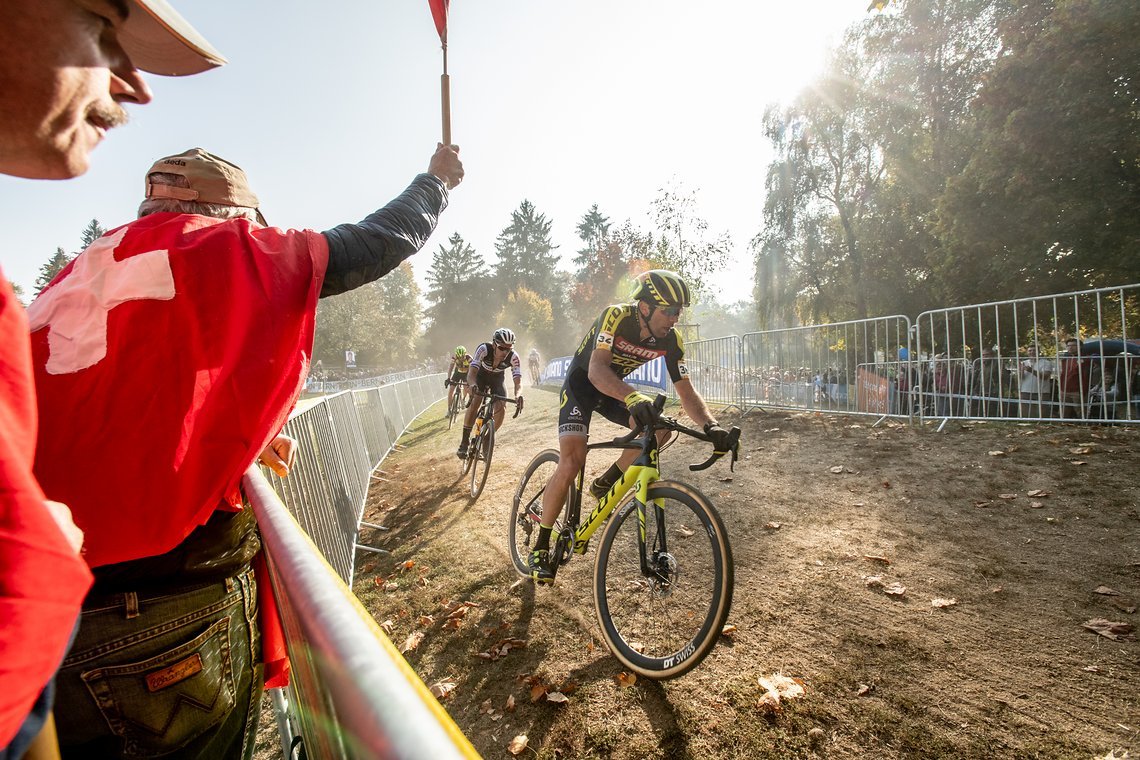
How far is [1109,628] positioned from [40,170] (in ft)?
16.7

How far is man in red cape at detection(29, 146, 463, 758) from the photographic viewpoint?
3.68ft

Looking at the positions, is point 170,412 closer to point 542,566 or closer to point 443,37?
point 443,37

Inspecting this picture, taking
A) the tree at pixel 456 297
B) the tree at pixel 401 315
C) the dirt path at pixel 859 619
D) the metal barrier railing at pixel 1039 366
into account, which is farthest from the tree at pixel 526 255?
the dirt path at pixel 859 619

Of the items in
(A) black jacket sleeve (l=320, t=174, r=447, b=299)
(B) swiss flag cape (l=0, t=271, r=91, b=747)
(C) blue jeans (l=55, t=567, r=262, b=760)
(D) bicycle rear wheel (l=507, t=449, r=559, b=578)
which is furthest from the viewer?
(D) bicycle rear wheel (l=507, t=449, r=559, b=578)

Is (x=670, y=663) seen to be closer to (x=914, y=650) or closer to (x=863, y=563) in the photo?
(x=914, y=650)

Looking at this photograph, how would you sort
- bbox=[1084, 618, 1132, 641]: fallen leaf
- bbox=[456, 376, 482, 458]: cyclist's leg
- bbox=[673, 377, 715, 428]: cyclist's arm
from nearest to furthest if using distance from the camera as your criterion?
bbox=[1084, 618, 1132, 641]: fallen leaf < bbox=[673, 377, 715, 428]: cyclist's arm < bbox=[456, 376, 482, 458]: cyclist's leg

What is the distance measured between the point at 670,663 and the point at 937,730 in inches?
51.2

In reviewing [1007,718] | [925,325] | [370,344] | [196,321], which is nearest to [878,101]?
[925,325]

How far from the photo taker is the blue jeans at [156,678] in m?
1.29

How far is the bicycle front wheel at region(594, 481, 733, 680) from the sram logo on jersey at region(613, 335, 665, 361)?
1338 mm

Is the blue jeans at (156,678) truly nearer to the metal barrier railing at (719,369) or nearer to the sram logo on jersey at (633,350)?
the sram logo on jersey at (633,350)

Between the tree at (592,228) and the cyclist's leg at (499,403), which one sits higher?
the tree at (592,228)

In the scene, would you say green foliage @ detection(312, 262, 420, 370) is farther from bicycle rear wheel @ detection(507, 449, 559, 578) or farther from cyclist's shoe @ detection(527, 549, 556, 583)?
cyclist's shoe @ detection(527, 549, 556, 583)

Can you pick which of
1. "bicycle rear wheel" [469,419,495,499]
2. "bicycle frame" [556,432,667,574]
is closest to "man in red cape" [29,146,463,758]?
"bicycle frame" [556,432,667,574]
